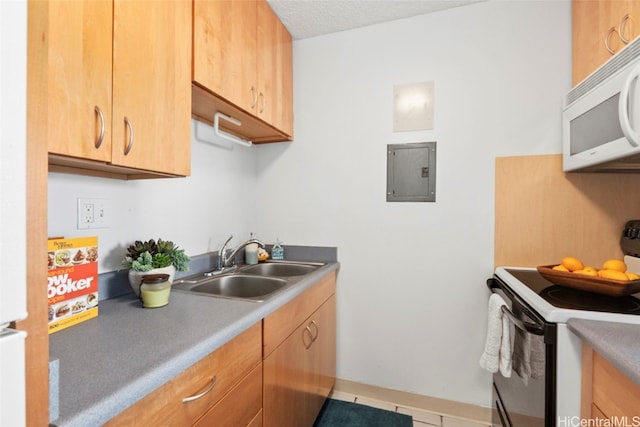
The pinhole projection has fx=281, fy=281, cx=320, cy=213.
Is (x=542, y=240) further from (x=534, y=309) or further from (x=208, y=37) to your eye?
(x=208, y=37)

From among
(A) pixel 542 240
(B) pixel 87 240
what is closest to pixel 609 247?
(A) pixel 542 240

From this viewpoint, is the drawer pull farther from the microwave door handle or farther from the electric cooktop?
the microwave door handle

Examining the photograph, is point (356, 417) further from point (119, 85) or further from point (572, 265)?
point (119, 85)

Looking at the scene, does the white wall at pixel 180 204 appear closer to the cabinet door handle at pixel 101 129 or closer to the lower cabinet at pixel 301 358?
the cabinet door handle at pixel 101 129

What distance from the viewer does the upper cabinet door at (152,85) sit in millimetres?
847

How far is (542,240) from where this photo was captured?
1.57m

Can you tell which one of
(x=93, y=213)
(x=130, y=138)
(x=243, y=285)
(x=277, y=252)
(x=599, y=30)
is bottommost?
(x=243, y=285)

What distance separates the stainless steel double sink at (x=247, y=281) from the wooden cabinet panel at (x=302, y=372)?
0.26m

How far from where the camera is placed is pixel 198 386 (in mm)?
741

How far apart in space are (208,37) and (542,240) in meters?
1.96

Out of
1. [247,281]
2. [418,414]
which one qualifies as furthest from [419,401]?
[247,281]

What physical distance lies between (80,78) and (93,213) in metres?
0.54

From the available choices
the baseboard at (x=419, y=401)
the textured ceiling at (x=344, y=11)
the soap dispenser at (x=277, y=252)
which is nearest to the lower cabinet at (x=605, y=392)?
the baseboard at (x=419, y=401)

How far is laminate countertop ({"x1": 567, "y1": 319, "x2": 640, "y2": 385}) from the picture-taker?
680mm
